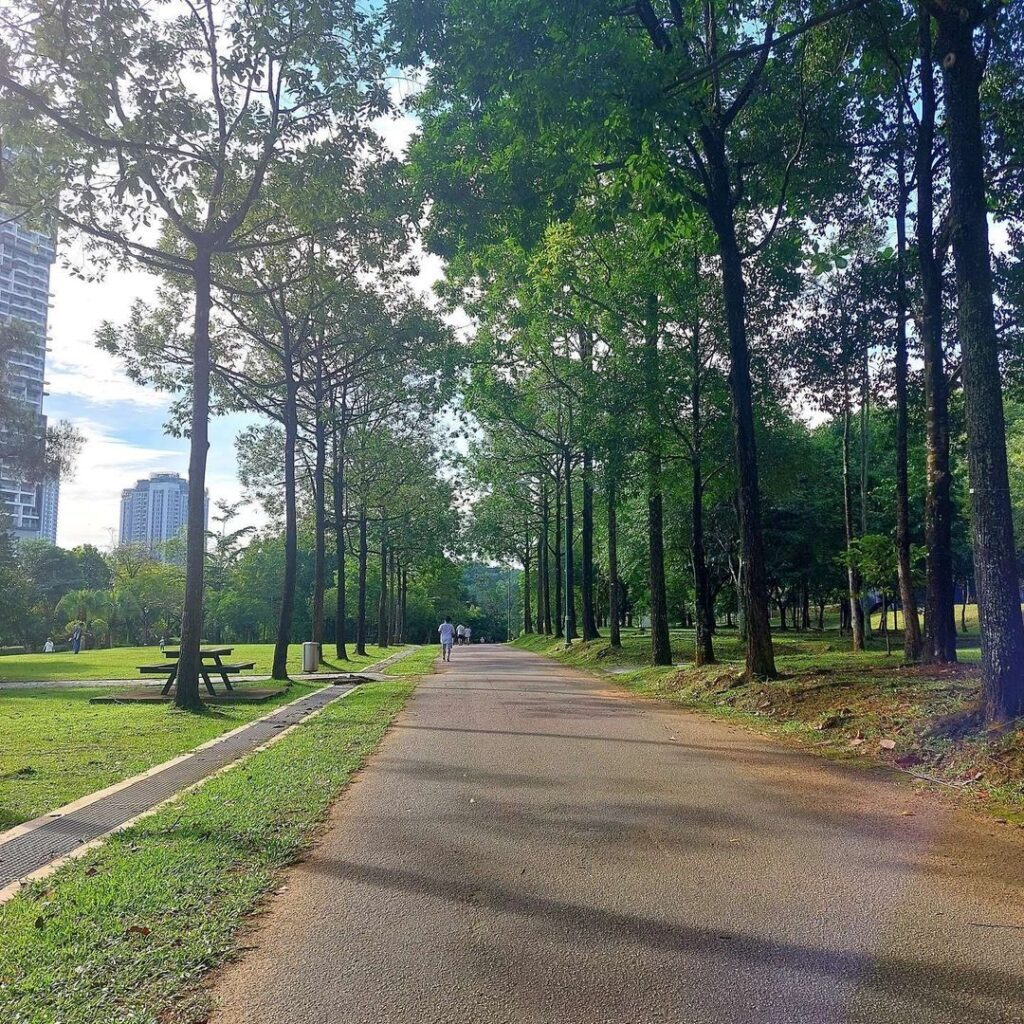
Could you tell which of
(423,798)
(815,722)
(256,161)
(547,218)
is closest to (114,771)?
(423,798)

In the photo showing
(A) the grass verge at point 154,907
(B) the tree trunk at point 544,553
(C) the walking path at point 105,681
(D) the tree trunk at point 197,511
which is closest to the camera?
(A) the grass verge at point 154,907

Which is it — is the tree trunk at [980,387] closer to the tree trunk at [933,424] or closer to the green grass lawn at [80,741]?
the tree trunk at [933,424]

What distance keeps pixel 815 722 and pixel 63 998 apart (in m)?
8.66

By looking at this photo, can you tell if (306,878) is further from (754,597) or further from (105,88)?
(105,88)

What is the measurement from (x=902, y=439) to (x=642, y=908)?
45.8 feet

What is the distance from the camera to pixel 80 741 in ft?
32.3

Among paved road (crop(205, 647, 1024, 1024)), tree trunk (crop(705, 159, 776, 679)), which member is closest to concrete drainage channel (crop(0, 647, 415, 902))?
paved road (crop(205, 647, 1024, 1024))

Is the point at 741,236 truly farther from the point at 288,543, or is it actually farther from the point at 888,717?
the point at 288,543

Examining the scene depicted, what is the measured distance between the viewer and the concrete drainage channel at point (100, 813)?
4.95 metres

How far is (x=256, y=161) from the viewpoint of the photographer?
1348 cm

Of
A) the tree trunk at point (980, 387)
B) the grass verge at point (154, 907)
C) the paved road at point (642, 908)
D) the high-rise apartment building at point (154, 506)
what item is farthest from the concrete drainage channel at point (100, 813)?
the high-rise apartment building at point (154, 506)

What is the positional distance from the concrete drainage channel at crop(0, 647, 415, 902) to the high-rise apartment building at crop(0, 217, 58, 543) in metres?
8.63

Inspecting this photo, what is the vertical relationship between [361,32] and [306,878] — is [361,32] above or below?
above

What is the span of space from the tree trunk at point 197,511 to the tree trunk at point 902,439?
1246cm
